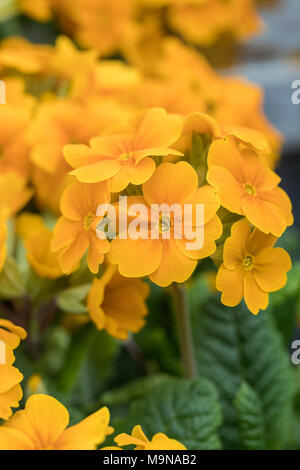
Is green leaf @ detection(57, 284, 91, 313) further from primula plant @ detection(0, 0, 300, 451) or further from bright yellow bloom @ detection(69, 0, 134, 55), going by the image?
bright yellow bloom @ detection(69, 0, 134, 55)

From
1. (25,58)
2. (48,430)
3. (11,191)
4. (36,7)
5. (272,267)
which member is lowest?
(48,430)

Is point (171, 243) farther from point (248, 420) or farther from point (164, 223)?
point (248, 420)

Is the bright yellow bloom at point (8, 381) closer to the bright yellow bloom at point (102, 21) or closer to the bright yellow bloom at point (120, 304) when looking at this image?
the bright yellow bloom at point (120, 304)

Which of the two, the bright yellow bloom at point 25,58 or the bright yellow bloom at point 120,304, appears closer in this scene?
the bright yellow bloom at point 120,304

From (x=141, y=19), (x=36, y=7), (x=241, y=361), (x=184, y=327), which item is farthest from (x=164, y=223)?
(x=141, y=19)

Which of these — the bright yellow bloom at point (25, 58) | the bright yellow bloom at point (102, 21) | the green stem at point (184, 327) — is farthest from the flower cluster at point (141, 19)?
the green stem at point (184, 327)

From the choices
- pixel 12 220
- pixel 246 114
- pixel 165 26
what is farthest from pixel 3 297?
pixel 165 26
